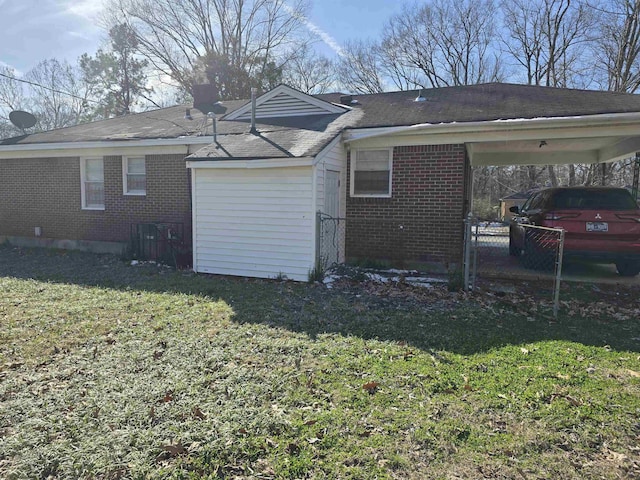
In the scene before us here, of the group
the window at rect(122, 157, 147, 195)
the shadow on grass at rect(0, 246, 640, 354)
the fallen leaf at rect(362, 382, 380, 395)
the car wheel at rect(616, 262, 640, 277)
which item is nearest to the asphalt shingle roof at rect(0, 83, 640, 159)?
the window at rect(122, 157, 147, 195)

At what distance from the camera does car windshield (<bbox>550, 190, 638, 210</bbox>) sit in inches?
297

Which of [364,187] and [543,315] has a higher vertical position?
[364,187]

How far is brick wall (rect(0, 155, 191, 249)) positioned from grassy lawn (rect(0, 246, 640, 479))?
14.7 ft

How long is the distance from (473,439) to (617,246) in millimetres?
6277

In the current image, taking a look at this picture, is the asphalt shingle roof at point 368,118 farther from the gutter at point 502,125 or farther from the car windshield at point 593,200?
the car windshield at point 593,200

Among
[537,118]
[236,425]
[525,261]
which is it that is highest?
[537,118]

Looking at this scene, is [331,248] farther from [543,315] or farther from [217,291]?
[543,315]

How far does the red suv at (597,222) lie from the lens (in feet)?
24.3

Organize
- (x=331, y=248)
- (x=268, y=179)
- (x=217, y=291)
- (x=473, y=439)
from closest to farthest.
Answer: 1. (x=473, y=439)
2. (x=217, y=291)
3. (x=268, y=179)
4. (x=331, y=248)

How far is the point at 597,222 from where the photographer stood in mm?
7473

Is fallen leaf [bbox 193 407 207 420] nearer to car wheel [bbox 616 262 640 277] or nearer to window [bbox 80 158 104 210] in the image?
car wheel [bbox 616 262 640 277]

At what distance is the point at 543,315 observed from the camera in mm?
5910

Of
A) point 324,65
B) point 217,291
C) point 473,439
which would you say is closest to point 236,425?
point 473,439

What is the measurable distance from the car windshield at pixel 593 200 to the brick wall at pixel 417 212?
1807 millimetres
